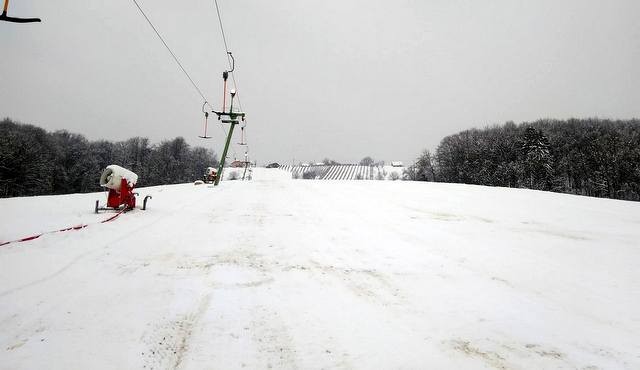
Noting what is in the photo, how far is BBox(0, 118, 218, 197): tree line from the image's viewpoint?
147ft

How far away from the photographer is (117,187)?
7.98 m

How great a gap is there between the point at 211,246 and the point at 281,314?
2642mm

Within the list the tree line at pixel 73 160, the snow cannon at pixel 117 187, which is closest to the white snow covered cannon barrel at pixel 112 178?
the snow cannon at pixel 117 187

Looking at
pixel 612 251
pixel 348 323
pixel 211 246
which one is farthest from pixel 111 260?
pixel 612 251

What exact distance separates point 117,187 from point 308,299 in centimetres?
720

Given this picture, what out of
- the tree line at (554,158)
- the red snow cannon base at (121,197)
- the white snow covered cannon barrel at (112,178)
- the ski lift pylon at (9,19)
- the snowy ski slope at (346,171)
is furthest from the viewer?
the snowy ski slope at (346,171)

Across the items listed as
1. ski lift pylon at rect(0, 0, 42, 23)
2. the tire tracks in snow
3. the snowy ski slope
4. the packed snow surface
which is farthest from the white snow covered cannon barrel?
the snowy ski slope

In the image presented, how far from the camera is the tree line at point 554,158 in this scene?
43.5 metres

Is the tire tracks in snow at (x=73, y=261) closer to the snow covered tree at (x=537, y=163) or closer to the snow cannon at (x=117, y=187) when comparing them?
the snow cannon at (x=117, y=187)

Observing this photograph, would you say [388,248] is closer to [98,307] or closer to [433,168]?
[98,307]

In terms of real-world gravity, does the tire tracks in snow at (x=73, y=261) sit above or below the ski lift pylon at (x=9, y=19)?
below

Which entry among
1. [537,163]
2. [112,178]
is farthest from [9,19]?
[537,163]

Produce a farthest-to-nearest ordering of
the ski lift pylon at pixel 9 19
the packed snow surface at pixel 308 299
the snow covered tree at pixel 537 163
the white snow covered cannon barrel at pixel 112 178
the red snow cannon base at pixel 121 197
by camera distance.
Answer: the snow covered tree at pixel 537 163 → the red snow cannon base at pixel 121 197 → the white snow covered cannon barrel at pixel 112 178 → the ski lift pylon at pixel 9 19 → the packed snow surface at pixel 308 299

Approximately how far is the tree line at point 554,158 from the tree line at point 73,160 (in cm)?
6415
